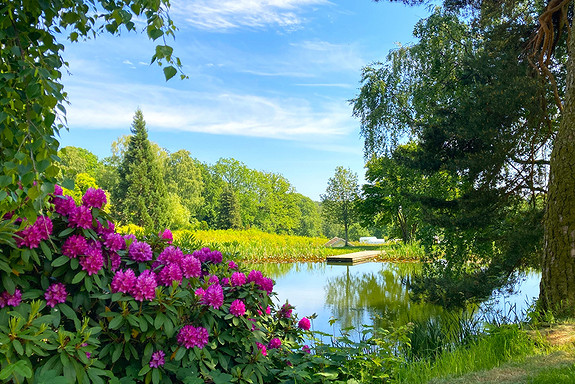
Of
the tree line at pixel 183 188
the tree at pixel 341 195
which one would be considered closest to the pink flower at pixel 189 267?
the tree line at pixel 183 188

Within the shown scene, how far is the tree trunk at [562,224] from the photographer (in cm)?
469

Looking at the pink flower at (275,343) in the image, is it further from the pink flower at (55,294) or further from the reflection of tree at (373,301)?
the reflection of tree at (373,301)

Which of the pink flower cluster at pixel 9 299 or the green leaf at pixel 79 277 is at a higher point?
the green leaf at pixel 79 277

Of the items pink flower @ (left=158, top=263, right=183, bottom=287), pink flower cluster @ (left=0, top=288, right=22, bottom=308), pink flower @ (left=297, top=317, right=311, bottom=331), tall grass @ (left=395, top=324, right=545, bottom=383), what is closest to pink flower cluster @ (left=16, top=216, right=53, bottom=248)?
pink flower cluster @ (left=0, top=288, right=22, bottom=308)

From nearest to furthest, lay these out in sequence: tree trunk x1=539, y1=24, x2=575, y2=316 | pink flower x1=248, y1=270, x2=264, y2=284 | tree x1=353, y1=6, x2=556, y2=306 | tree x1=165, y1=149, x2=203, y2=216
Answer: pink flower x1=248, y1=270, x2=264, y2=284, tree trunk x1=539, y1=24, x2=575, y2=316, tree x1=353, y1=6, x2=556, y2=306, tree x1=165, y1=149, x2=203, y2=216

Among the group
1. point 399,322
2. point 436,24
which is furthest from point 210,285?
point 436,24

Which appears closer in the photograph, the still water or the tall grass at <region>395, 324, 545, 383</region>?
the tall grass at <region>395, 324, 545, 383</region>

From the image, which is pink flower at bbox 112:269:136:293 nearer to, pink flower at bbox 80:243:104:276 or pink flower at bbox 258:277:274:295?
pink flower at bbox 80:243:104:276

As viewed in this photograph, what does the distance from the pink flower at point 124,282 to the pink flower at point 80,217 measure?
293mm

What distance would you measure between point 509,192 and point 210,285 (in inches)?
238

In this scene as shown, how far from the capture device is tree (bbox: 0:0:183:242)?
1.45 m

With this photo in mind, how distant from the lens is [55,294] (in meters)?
1.90

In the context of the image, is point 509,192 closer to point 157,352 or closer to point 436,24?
point 436,24

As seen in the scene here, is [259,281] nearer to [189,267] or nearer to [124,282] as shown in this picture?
[189,267]
